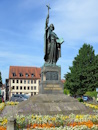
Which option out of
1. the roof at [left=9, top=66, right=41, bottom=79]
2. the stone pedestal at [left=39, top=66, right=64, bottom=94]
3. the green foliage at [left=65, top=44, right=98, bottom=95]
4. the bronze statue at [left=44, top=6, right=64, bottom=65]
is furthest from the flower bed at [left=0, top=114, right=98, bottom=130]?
the roof at [left=9, top=66, right=41, bottom=79]

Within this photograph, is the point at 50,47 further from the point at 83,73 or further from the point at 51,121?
the point at 83,73

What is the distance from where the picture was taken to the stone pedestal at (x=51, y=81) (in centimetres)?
1344

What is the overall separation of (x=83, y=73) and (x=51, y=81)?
29.1m

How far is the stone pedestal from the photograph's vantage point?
44.1 feet

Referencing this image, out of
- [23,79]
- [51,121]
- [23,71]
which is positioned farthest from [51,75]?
[23,71]

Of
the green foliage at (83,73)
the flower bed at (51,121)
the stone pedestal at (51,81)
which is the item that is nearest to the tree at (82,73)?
the green foliage at (83,73)

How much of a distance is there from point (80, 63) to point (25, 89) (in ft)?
99.5

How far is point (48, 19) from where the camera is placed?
14.2 metres

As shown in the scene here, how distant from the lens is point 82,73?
4191cm

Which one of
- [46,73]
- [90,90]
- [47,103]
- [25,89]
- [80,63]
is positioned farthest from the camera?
[25,89]

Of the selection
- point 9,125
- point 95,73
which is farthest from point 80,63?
point 9,125

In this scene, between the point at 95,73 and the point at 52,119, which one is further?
the point at 95,73

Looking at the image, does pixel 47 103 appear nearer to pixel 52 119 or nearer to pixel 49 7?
pixel 52 119

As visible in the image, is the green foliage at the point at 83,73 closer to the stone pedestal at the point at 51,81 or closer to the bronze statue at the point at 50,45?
the bronze statue at the point at 50,45
